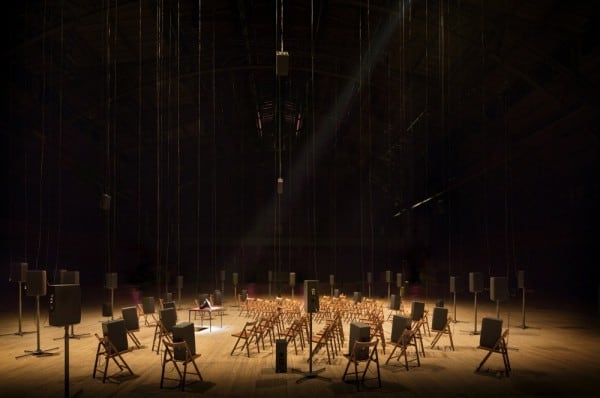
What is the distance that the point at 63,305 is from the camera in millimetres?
6102

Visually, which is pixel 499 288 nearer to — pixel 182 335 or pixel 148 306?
pixel 182 335

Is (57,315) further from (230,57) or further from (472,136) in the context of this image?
(472,136)

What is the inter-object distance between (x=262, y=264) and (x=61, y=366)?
64.3 ft

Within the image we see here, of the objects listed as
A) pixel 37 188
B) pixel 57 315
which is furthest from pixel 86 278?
pixel 57 315

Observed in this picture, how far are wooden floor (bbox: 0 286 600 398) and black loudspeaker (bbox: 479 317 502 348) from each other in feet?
1.44

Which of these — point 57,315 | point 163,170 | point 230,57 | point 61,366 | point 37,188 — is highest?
point 230,57

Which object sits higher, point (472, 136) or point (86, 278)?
point (472, 136)

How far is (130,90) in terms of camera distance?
55.7 ft

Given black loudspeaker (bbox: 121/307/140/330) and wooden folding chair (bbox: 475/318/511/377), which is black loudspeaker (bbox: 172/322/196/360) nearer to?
black loudspeaker (bbox: 121/307/140/330)

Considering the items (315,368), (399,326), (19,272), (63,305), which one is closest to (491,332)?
(399,326)

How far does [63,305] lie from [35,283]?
3.56 metres

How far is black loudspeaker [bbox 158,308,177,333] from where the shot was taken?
893 centimetres

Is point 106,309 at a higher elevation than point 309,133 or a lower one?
lower

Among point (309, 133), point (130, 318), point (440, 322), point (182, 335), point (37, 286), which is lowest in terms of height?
point (440, 322)
